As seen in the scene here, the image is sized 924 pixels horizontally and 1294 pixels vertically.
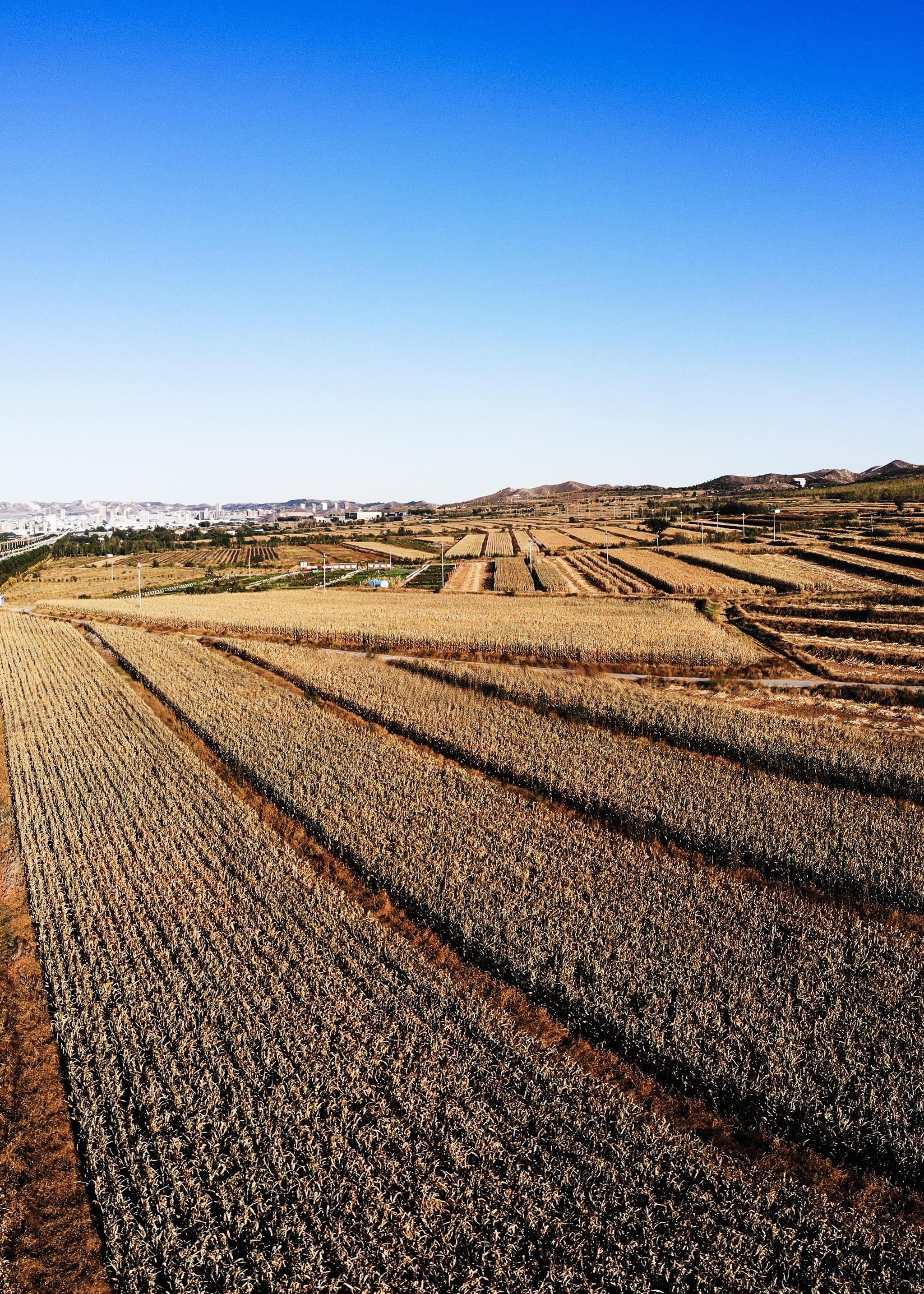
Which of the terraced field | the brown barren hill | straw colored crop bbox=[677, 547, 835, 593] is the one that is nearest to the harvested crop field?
straw colored crop bbox=[677, 547, 835, 593]

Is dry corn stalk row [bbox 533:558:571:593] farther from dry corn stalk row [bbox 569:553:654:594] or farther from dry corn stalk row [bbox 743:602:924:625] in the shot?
dry corn stalk row [bbox 743:602:924:625]

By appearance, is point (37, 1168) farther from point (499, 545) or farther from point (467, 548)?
point (499, 545)

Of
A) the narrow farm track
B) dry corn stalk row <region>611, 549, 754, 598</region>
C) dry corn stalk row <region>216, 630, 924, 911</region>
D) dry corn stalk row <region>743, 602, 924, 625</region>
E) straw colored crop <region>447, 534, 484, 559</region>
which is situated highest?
straw colored crop <region>447, 534, 484, 559</region>

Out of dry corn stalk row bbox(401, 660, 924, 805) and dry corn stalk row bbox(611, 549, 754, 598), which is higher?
dry corn stalk row bbox(611, 549, 754, 598)

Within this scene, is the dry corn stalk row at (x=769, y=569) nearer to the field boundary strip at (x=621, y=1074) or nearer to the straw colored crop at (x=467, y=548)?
the straw colored crop at (x=467, y=548)

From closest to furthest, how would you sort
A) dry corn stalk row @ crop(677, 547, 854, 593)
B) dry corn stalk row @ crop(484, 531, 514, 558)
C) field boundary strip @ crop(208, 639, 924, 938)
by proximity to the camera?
field boundary strip @ crop(208, 639, 924, 938) < dry corn stalk row @ crop(677, 547, 854, 593) < dry corn stalk row @ crop(484, 531, 514, 558)

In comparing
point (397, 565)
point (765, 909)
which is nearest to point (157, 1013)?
point (765, 909)
